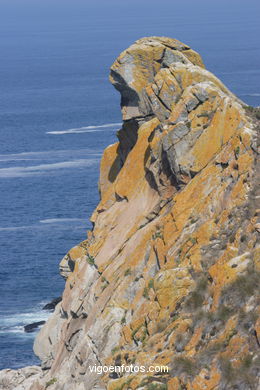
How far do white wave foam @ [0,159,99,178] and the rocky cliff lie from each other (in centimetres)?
8208

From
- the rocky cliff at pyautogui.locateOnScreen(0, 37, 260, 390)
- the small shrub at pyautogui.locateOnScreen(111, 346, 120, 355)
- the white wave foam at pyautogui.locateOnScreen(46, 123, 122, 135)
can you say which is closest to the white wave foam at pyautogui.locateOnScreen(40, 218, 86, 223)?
the rocky cliff at pyautogui.locateOnScreen(0, 37, 260, 390)

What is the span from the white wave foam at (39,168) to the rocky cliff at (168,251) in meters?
82.1

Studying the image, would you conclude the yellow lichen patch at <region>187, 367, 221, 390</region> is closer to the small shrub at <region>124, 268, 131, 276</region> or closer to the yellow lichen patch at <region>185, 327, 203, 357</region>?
the yellow lichen patch at <region>185, 327, 203, 357</region>

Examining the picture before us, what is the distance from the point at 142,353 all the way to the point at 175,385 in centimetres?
463

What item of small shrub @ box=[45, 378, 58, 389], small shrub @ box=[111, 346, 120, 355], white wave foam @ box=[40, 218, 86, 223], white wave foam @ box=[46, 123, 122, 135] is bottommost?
white wave foam @ box=[46, 123, 122, 135]

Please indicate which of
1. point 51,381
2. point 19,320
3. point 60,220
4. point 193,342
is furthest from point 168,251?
point 60,220

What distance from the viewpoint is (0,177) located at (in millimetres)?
139625

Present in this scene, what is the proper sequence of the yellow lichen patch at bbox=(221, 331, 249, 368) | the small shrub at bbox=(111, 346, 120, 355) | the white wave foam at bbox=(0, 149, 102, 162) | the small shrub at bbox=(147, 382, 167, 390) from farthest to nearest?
the white wave foam at bbox=(0, 149, 102, 162) < the small shrub at bbox=(111, 346, 120, 355) < the small shrub at bbox=(147, 382, 167, 390) < the yellow lichen patch at bbox=(221, 331, 249, 368)

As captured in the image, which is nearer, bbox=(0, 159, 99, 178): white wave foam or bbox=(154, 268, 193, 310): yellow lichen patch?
bbox=(154, 268, 193, 310): yellow lichen patch

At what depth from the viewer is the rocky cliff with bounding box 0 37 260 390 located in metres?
32.4

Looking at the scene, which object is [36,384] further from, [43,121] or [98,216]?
[43,121]

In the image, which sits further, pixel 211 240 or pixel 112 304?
pixel 112 304

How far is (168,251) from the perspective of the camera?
4172 cm

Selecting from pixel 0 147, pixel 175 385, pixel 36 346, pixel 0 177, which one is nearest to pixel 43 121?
pixel 0 147
